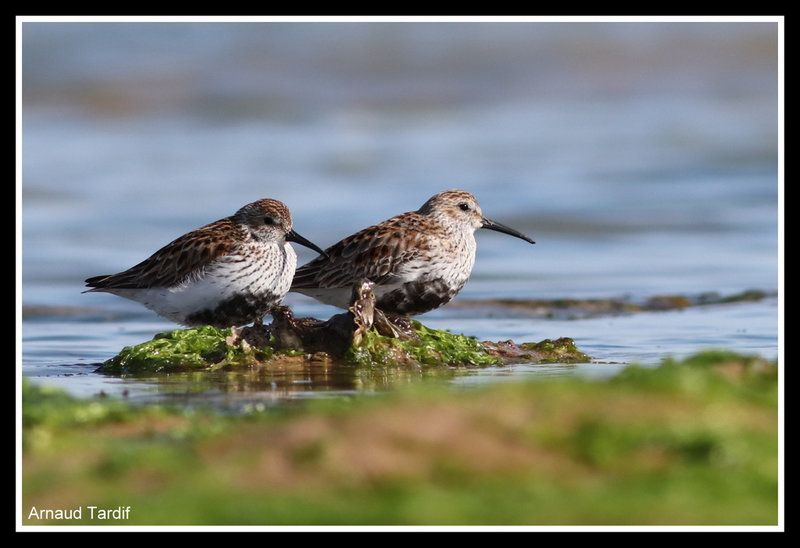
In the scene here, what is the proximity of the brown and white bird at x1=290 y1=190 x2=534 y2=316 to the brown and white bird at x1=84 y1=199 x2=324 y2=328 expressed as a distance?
48 cm

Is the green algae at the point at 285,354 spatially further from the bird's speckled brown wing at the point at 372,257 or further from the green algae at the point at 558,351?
A: the bird's speckled brown wing at the point at 372,257

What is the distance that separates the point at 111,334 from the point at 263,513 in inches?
316

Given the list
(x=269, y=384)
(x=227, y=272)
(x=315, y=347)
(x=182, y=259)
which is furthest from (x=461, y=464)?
(x=182, y=259)

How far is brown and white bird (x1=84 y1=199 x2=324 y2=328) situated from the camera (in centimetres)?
926

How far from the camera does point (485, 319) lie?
43.7 feet

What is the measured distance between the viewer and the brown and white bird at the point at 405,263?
9820mm

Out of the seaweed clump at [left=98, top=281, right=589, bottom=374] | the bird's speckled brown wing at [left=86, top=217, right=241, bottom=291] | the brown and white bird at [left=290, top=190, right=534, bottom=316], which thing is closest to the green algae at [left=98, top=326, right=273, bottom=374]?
the seaweed clump at [left=98, top=281, right=589, bottom=374]

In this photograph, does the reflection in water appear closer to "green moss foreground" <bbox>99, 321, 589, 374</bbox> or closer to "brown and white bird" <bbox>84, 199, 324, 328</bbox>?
"green moss foreground" <bbox>99, 321, 589, 374</bbox>

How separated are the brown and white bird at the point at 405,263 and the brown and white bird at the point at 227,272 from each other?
0.48 m

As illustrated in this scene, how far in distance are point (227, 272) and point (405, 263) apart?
1.48 m

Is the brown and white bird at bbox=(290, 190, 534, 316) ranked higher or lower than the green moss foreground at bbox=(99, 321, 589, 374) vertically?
higher

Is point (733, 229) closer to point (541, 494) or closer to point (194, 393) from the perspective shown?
point (194, 393)

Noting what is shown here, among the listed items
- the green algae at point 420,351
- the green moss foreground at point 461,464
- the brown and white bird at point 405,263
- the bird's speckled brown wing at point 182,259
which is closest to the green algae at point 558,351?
the green algae at point 420,351

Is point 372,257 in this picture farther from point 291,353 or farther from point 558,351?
point 558,351
